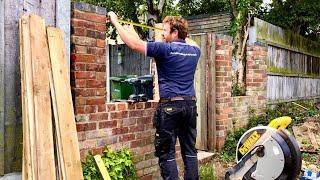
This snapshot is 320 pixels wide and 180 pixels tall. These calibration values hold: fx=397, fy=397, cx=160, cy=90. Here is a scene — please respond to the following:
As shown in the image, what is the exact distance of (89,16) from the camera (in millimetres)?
3996

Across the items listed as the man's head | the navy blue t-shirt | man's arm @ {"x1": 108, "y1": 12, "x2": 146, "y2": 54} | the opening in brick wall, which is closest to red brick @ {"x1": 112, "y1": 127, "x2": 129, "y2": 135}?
the opening in brick wall

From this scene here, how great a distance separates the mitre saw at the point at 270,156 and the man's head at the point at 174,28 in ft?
4.57

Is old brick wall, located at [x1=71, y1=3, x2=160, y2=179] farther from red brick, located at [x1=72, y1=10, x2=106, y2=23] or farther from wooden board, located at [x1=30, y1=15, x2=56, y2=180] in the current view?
wooden board, located at [x1=30, y1=15, x2=56, y2=180]

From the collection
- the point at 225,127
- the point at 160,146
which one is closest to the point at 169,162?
the point at 160,146

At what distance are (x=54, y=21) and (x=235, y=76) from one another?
4889 mm

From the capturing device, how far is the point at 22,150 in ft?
10.9

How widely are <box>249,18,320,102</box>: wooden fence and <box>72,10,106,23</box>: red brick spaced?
4.57 metres

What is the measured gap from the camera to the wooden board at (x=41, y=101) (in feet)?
10.2

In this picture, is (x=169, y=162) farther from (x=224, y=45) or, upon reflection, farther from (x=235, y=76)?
Result: (x=235, y=76)

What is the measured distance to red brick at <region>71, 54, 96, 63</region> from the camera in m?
3.83

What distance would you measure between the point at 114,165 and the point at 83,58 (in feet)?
3.77

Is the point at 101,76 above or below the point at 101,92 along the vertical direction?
above

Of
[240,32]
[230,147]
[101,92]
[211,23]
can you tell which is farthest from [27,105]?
[211,23]

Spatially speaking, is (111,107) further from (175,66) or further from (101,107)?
(175,66)
